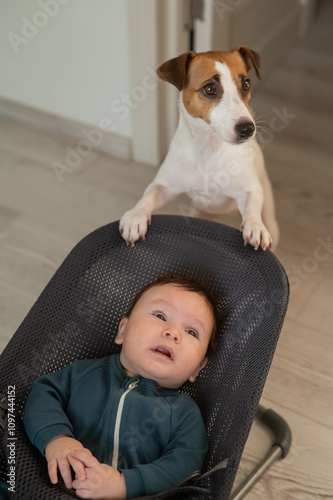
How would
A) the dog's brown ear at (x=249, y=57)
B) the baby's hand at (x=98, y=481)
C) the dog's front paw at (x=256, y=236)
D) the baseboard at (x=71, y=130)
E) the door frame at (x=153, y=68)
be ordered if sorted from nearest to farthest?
the baby's hand at (x=98, y=481), the dog's front paw at (x=256, y=236), the dog's brown ear at (x=249, y=57), the door frame at (x=153, y=68), the baseboard at (x=71, y=130)

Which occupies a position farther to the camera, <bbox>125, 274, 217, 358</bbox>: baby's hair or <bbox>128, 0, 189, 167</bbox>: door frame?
<bbox>128, 0, 189, 167</bbox>: door frame

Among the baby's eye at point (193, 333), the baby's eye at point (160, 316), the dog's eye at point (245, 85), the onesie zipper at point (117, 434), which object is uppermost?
the dog's eye at point (245, 85)

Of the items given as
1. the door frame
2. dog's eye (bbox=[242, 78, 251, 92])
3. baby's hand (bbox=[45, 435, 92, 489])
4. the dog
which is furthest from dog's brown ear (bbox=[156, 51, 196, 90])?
baby's hand (bbox=[45, 435, 92, 489])

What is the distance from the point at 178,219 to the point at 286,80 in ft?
5.44

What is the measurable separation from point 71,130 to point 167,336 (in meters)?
1.42

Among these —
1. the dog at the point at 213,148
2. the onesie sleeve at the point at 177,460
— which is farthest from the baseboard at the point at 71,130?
the onesie sleeve at the point at 177,460

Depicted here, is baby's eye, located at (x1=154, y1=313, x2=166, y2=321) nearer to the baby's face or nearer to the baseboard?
the baby's face

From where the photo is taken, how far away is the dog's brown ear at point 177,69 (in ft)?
4.07

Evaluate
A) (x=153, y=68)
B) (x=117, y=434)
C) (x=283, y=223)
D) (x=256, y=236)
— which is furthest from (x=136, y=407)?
(x=153, y=68)

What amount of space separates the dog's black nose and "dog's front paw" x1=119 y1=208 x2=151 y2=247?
0.86 feet

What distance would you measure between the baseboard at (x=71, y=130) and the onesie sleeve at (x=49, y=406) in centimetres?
124

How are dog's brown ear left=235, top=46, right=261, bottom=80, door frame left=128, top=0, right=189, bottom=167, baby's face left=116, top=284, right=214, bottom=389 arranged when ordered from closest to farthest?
baby's face left=116, top=284, right=214, bottom=389
dog's brown ear left=235, top=46, right=261, bottom=80
door frame left=128, top=0, right=189, bottom=167

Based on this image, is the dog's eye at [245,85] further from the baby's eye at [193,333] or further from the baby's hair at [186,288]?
the baby's eye at [193,333]

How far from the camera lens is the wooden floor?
1320 millimetres
